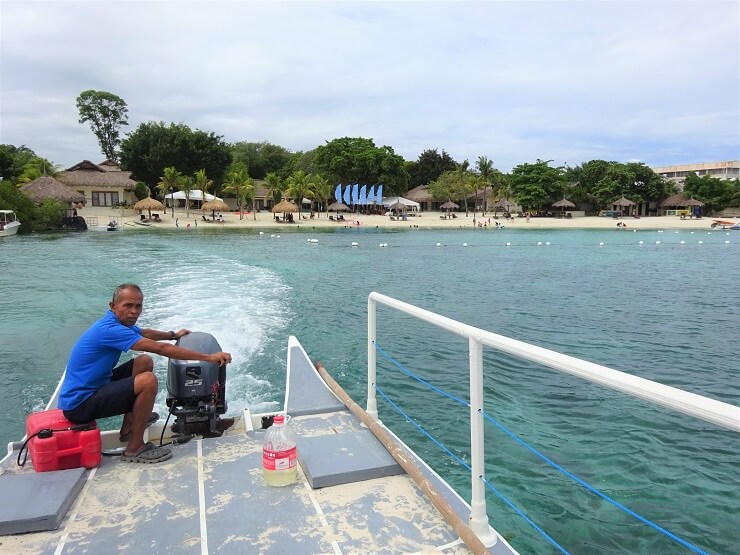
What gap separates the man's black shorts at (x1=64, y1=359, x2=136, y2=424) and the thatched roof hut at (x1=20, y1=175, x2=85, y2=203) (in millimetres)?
48807

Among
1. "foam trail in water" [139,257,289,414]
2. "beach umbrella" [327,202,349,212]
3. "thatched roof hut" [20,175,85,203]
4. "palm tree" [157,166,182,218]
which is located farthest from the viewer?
"beach umbrella" [327,202,349,212]

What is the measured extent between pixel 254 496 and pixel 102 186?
63.7m

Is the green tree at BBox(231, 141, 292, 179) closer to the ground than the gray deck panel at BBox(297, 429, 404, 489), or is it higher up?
higher up

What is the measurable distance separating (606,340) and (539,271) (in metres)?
13.2

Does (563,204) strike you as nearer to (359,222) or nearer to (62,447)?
(359,222)

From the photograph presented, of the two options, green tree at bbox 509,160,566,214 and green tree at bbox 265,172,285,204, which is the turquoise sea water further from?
green tree at bbox 509,160,566,214

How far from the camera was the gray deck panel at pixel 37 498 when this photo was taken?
2805mm

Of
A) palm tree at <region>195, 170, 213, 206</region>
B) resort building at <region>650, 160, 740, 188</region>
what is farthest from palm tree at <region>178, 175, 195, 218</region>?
resort building at <region>650, 160, 740, 188</region>

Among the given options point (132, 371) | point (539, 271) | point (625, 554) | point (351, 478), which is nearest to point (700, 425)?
point (625, 554)

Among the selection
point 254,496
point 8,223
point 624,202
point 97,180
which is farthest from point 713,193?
point 254,496

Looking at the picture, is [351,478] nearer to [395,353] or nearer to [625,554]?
[625,554]

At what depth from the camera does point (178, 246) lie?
1254 inches

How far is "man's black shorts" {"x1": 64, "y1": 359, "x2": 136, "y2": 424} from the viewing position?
3.68m

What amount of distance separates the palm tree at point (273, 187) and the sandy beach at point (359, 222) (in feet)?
8.16
